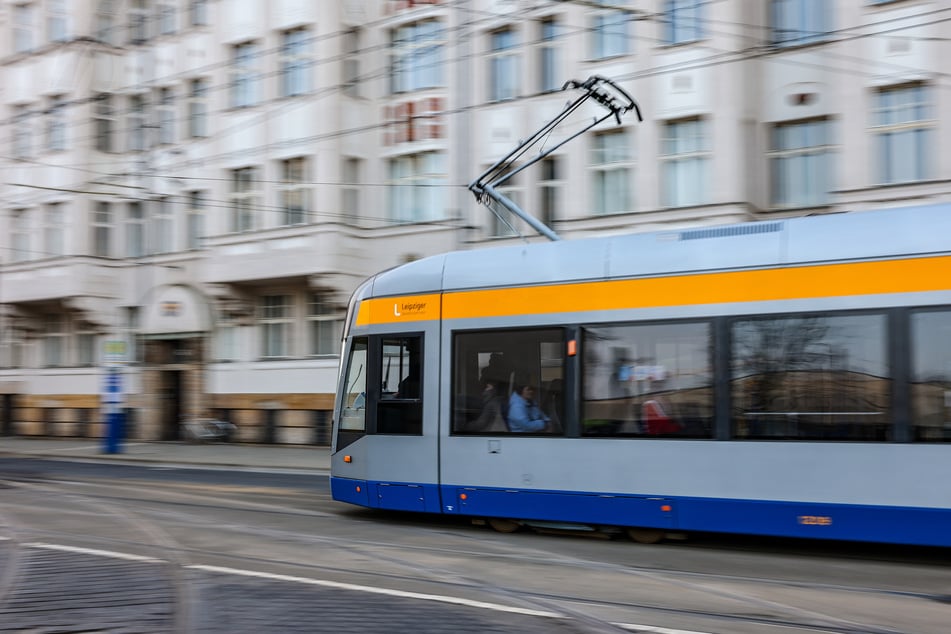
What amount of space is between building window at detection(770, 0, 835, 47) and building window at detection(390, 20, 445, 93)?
323 inches

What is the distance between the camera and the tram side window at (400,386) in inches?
402

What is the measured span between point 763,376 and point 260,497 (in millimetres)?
7726

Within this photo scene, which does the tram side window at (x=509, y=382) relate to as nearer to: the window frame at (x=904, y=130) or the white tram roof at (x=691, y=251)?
the white tram roof at (x=691, y=251)

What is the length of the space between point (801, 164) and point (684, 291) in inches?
464

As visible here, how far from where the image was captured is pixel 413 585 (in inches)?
278

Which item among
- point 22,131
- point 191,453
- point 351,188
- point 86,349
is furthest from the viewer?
point 22,131

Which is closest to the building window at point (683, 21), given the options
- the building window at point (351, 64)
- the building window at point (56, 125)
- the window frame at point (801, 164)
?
the window frame at point (801, 164)

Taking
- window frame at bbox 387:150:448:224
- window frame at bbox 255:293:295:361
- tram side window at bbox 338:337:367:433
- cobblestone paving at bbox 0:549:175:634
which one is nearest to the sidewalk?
window frame at bbox 255:293:295:361

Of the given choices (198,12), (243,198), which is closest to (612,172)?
(243,198)

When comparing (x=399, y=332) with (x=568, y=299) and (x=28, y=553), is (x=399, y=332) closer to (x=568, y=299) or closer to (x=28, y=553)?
(x=568, y=299)

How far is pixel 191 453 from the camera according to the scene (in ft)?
78.5

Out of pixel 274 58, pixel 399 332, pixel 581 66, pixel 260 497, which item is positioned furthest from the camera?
pixel 274 58

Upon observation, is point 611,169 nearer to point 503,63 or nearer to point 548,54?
point 548,54

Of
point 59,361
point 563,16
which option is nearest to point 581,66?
point 563,16
